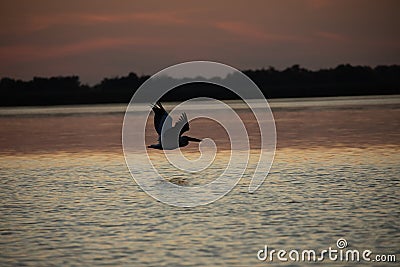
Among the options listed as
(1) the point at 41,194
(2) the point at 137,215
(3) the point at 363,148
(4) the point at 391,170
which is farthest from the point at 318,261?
(3) the point at 363,148

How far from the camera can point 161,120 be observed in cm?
1742

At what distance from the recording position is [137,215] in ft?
46.2

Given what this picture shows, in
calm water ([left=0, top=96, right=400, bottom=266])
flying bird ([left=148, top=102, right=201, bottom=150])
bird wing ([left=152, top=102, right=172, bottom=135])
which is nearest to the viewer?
calm water ([left=0, top=96, right=400, bottom=266])

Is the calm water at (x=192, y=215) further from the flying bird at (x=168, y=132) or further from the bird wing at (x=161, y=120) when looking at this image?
the bird wing at (x=161, y=120)

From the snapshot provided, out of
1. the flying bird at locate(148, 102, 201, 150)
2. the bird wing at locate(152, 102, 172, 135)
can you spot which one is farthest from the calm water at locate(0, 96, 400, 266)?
the bird wing at locate(152, 102, 172, 135)

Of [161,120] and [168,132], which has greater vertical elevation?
[161,120]

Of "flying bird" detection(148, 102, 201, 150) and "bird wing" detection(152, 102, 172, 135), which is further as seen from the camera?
"flying bird" detection(148, 102, 201, 150)

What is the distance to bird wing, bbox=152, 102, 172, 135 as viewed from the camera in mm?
17266

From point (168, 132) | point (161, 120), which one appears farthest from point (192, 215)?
point (168, 132)

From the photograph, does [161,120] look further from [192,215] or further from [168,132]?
[192,215]

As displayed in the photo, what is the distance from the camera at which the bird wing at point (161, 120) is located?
17.3m

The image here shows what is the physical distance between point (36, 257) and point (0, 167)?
12.9 meters

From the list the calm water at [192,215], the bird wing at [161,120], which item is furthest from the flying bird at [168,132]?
the calm water at [192,215]

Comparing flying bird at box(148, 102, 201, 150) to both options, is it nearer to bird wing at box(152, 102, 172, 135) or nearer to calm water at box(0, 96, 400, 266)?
bird wing at box(152, 102, 172, 135)
